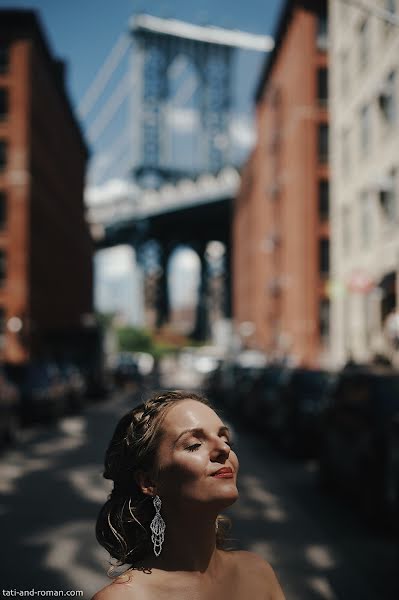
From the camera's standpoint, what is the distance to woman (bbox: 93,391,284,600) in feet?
6.02

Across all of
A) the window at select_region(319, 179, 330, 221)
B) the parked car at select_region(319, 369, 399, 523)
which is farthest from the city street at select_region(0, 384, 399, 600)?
the window at select_region(319, 179, 330, 221)

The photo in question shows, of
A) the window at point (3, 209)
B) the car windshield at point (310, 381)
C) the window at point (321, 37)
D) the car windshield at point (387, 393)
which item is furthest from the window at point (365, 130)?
the window at point (3, 209)

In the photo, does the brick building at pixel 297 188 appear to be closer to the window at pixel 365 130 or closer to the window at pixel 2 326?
the window at pixel 365 130

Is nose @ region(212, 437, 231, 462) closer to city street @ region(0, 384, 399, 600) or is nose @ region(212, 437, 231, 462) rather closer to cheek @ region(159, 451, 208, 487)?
cheek @ region(159, 451, 208, 487)

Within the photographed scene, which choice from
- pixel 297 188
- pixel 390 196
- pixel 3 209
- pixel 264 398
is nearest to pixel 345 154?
pixel 390 196

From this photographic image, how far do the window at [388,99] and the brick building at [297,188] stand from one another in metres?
17.7

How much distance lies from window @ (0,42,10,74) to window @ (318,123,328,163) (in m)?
21.4

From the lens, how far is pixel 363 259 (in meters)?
33.0

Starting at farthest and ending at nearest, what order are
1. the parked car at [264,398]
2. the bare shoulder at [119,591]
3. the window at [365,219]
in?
the window at [365,219] < the parked car at [264,398] < the bare shoulder at [119,591]

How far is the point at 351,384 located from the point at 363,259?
23.2 meters

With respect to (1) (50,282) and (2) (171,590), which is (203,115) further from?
(2) (171,590)

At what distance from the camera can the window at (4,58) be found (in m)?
54.9

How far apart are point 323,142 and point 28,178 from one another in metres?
19.7

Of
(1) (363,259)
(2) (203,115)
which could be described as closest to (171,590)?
(1) (363,259)
